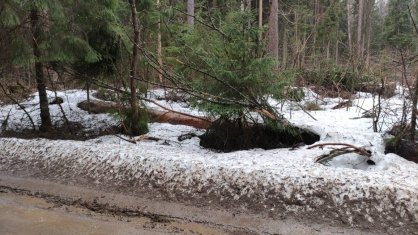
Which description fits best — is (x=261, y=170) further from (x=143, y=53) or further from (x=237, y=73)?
(x=143, y=53)

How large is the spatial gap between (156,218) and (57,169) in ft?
8.83

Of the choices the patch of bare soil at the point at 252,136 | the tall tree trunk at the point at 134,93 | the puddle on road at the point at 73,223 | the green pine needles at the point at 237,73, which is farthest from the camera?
the tall tree trunk at the point at 134,93

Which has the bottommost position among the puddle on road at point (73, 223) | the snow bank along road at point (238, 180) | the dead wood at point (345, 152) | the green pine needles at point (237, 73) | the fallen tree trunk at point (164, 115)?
the puddle on road at point (73, 223)

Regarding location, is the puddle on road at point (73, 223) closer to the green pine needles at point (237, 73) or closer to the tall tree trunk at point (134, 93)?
the green pine needles at point (237, 73)

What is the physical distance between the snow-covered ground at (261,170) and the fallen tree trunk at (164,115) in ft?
0.76

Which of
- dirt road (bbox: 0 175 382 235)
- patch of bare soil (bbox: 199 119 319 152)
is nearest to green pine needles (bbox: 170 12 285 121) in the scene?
patch of bare soil (bbox: 199 119 319 152)

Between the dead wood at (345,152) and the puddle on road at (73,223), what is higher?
the dead wood at (345,152)

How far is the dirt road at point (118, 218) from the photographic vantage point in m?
4.78

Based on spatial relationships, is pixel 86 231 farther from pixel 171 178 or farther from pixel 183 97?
pixel 183 97

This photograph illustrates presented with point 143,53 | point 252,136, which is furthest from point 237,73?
point 143,53

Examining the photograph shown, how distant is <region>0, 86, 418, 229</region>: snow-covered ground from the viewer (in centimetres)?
505

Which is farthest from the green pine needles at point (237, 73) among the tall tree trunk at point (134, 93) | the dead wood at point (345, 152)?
the tall tree trunk at point (134, 93)

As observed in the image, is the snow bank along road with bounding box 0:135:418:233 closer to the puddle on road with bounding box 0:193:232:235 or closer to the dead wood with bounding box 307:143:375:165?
the dead wood with bounding box 307:143:375:165

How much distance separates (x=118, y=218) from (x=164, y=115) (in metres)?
4.53
